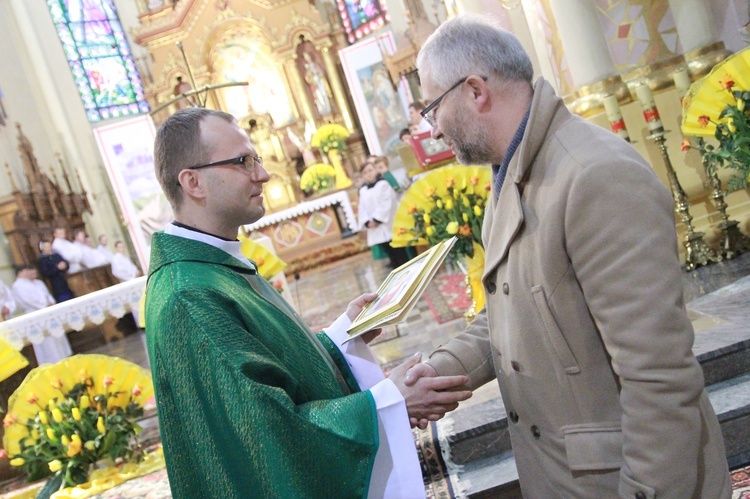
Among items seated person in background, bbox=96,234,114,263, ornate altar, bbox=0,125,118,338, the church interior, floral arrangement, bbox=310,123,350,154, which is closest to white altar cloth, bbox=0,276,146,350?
the church interior

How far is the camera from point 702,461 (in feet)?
4.50

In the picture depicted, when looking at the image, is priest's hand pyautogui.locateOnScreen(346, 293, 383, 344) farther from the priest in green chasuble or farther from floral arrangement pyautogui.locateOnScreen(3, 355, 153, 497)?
floral arrangement pyautogui.locateOnScreen(3, 355, 153, 497)

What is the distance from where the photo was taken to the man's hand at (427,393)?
1.58m

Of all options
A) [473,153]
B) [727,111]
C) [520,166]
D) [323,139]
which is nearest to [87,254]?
[323,139]

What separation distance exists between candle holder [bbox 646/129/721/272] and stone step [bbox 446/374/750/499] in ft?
5.46

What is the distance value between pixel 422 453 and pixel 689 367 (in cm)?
186

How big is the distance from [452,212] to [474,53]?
9.22 feet

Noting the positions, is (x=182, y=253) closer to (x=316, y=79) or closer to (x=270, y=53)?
(x=316, y=79)

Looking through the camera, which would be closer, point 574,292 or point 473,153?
point 574,292

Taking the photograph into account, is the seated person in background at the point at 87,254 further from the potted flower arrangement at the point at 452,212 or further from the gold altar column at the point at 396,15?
the potted flower arrangement at the point at 452,212

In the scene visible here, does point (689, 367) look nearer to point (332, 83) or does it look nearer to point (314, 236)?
point (314, 236)

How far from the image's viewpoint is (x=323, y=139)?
48.8ft

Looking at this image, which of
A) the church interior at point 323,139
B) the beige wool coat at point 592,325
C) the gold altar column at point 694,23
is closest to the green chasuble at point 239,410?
the beige wool coat at point 592,325

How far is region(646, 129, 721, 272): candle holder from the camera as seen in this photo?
4359mm
